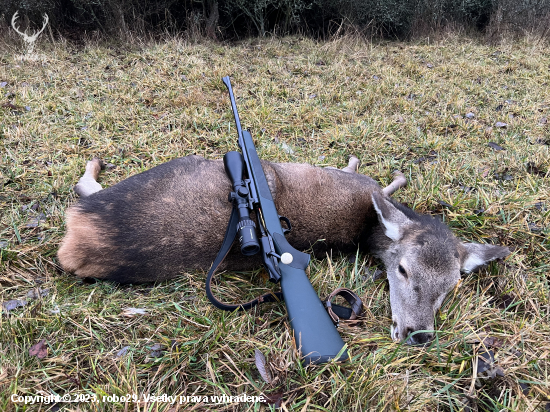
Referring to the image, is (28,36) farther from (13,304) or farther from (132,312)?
(132,312)

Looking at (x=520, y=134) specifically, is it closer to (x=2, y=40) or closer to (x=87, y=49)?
(x=87, y=49)

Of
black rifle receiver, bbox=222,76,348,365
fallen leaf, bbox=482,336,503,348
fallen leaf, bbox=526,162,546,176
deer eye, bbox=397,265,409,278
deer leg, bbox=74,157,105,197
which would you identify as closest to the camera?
black rifle receiver, bbox=222,76,348,365

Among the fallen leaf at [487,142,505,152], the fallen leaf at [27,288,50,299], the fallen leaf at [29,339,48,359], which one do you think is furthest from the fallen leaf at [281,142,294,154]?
the fallen leaf at [29,339,48,359]

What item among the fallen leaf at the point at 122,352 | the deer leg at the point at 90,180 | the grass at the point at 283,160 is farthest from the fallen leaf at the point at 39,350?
the deer leg at the point at 90,180

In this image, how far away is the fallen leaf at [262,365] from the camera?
2193 mm

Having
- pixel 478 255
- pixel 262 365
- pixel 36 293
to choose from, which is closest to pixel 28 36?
pixel 36 293

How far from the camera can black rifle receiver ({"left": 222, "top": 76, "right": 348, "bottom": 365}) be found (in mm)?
2180

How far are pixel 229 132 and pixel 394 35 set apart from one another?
8681 millimetres

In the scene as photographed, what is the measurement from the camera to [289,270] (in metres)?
2.51

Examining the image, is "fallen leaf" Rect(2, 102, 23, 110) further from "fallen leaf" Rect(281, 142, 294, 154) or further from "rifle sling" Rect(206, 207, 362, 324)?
"rifle sling" Rect(206, 207, 362, 324)

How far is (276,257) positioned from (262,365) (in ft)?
2.42

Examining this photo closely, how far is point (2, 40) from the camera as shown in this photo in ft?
27.0

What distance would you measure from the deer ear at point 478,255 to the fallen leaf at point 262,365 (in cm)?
206

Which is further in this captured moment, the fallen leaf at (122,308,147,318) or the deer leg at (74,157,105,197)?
the deer leg at (74,157,105,197)
